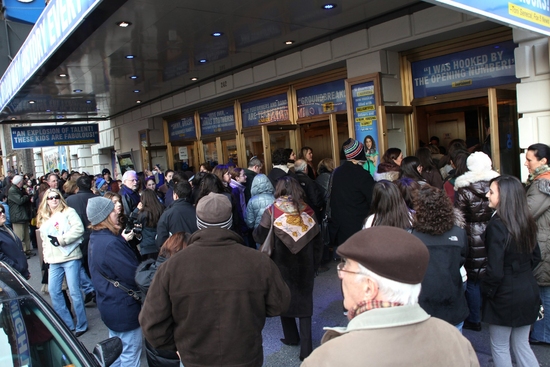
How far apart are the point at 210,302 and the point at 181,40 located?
21.7ft

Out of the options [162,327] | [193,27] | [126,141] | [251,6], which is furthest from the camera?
[126,141]

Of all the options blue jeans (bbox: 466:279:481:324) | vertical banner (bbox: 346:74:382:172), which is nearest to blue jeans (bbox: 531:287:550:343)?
blue jeans (bbox: 466:279:481:324)

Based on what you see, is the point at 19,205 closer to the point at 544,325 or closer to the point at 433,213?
the point at 433,213

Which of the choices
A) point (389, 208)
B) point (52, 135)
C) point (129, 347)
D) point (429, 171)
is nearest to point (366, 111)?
point (429, 171)

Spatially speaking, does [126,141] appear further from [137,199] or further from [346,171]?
[346,171]

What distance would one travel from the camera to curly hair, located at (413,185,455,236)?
9.69 ft

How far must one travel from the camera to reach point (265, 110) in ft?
37.8

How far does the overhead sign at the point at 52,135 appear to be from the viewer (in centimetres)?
1635

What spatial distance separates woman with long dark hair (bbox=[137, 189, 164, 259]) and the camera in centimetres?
11

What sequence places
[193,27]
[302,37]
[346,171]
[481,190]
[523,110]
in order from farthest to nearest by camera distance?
[302,37]
[193,27]
[523,110]
[346,171]
[481,190]

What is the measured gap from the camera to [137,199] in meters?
6.60

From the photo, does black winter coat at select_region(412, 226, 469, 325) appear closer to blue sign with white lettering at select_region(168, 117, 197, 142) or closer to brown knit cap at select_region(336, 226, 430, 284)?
brown knit cap at select_region(336, 226, 430, 284)

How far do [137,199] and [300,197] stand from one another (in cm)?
327

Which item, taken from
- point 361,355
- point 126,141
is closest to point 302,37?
point 361,355
